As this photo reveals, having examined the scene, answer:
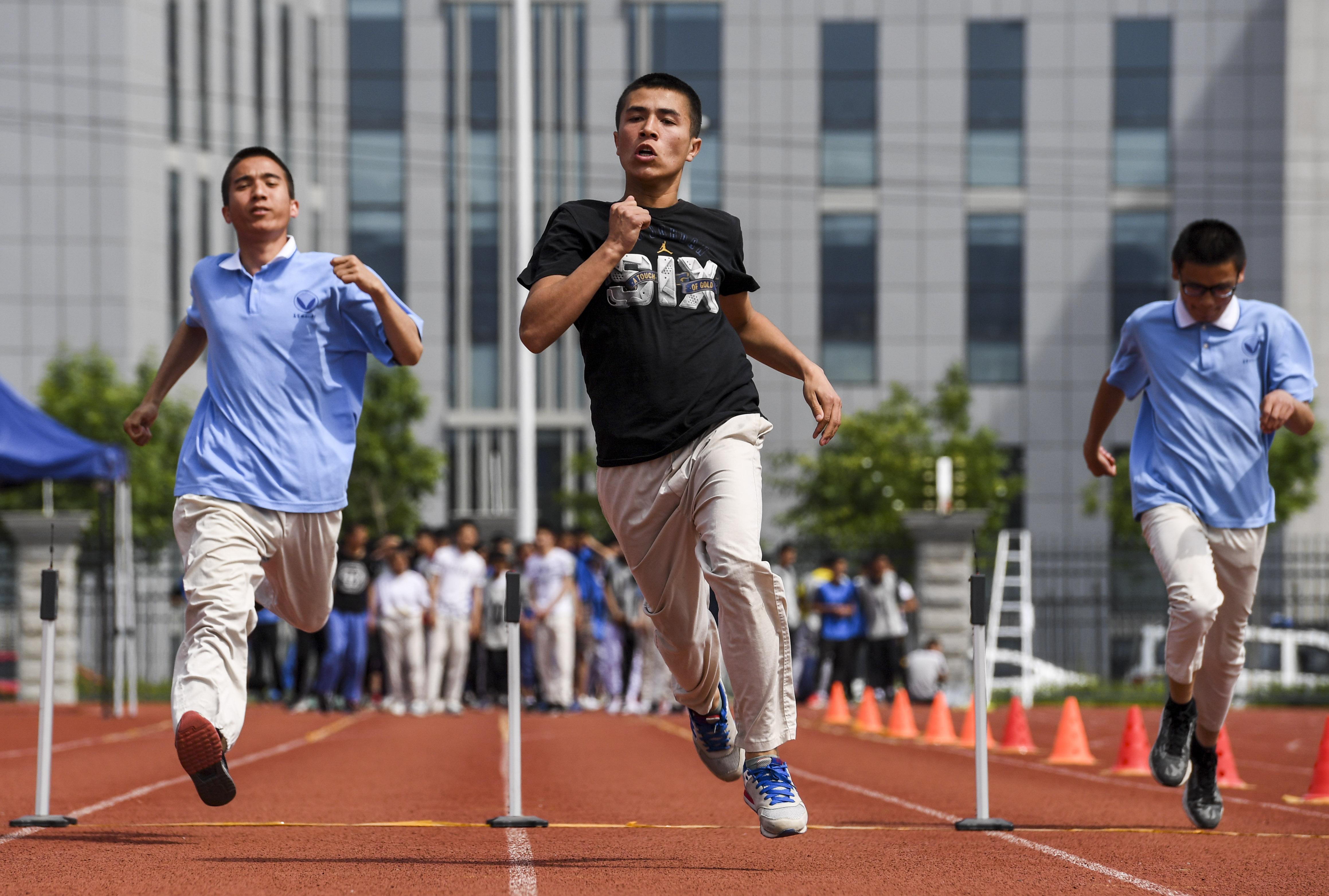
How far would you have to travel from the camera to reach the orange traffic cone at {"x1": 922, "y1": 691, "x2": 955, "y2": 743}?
1363 centimetres

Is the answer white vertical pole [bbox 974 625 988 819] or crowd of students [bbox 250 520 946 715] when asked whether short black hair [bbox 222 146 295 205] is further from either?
crowd of students [bbox 250 520 946 715]

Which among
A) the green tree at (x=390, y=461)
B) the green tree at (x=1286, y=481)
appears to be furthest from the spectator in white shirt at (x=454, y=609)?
the green tree at (x=390, y=461)

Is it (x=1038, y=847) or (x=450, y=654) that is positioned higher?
(x=1038, y=847)

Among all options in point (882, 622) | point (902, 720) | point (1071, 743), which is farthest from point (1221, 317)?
point (882, 622)

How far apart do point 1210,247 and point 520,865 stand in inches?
141

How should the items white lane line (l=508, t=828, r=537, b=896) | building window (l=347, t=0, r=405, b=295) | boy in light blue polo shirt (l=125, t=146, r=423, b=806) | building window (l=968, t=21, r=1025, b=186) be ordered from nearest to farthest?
white lane line (l=508, t=828, r=537, b=896) < boy in light blue polo shirt (l=125, t=146, r=423, b=806) < building window (l=968, t=21, r=1025, b=186) < building window (l=347, t=0, r=405, b=295)

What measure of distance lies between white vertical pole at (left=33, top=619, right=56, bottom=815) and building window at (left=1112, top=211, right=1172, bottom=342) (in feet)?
134

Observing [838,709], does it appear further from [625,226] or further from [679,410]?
[625,226]

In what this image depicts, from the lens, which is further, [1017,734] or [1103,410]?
[1017,734]

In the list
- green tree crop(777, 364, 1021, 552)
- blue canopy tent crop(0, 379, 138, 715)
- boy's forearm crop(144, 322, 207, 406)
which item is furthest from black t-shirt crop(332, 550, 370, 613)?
green tree crop(777, 364, 1021, 552)

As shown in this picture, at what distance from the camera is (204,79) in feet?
148

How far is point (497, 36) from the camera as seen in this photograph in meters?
46.2

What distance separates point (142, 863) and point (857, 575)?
2043 centimetres

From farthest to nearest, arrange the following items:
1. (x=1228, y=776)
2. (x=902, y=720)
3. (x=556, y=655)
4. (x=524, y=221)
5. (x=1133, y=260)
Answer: (x=1133, y=260), (x=524, y=221), (x=556, y=655), (x=902, y=720), (x=1228, y=776)
